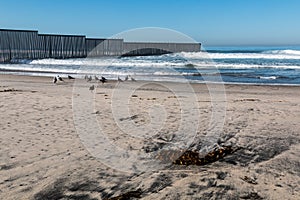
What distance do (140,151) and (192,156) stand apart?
0.71 m

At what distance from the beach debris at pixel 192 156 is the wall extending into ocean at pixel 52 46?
18753 mm

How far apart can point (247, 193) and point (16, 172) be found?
8.10 ft

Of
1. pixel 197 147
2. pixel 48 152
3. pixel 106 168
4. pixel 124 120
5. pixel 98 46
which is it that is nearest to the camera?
pixel 106 168

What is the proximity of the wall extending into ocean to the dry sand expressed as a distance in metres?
16.8

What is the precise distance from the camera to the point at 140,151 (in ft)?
13.6

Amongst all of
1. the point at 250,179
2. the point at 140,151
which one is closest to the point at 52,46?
Result: the point at 140,151

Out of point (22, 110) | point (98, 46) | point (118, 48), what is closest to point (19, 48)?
point (98, 46)

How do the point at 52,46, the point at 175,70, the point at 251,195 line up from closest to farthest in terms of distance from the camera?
the point at 251,195 → the point at 175,70 → the point at 52,46

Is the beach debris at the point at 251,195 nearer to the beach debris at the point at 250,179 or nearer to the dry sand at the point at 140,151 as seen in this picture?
the dry sand at the point at 140,151

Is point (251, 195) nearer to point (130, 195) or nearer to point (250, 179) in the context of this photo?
point (250, 179)

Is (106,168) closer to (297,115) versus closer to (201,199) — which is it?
(201,199)

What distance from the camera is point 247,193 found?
116 inches

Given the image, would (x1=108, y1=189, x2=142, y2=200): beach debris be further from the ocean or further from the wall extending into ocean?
the wall extending into ocean

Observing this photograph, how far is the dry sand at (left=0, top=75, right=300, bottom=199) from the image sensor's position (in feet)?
9.84
